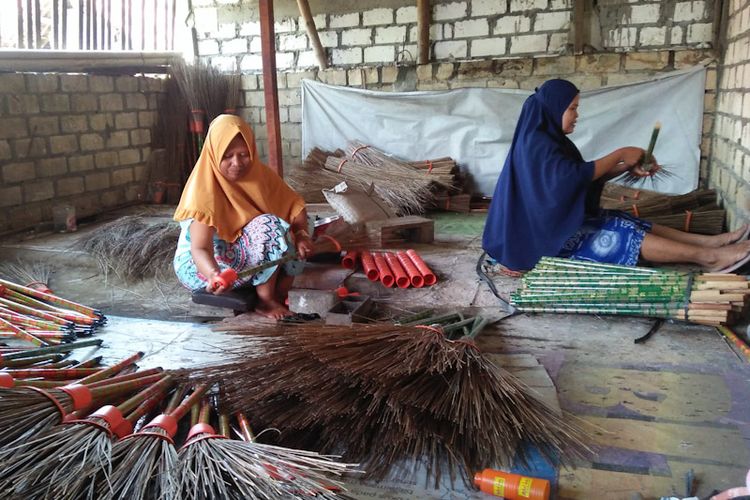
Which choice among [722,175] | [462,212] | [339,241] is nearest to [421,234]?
[339,241]

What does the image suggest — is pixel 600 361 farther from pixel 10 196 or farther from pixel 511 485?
pixel 10 196

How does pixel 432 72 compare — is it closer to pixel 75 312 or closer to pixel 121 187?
pixel 121 187

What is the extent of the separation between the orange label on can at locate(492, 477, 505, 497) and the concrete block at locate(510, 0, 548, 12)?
5.13 meters

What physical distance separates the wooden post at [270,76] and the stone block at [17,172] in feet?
6.53

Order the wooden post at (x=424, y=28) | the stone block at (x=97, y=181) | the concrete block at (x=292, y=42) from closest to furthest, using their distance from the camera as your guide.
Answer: the stone block at (x=97, y=181) → the wooden post at (x=424, y=28) → the concrete block at (x=292, y=42)

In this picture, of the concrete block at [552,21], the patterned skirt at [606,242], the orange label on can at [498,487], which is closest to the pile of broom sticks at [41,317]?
the orange label on can at [498,487]

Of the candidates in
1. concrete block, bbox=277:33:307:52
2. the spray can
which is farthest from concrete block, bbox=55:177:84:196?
the spray can

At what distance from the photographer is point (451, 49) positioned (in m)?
6.28

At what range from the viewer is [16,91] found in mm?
4945

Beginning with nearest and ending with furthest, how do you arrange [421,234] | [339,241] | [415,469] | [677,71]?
[415,469], [339,241], [421,234], [677,71]

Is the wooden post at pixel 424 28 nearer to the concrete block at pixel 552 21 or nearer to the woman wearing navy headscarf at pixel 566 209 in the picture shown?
the concrete block at pixel 552 21

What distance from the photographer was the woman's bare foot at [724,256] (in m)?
3.27

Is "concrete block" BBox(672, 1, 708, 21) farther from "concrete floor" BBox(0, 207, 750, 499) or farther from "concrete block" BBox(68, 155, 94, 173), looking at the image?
"concrete block" BBox(68, 155, 94, 173)

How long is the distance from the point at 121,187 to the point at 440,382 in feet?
16.6
